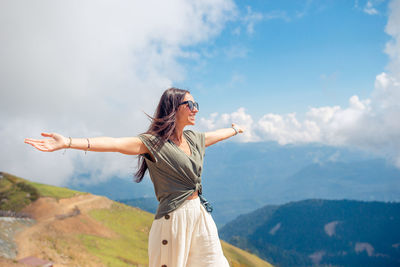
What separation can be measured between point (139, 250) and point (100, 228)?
6.06ft

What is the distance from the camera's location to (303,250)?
18650 centimetres

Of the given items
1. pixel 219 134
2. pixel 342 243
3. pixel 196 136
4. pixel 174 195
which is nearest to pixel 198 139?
pixel 196 136

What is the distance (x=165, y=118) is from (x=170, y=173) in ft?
2.60

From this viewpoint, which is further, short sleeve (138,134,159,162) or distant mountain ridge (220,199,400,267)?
distant mountain ridge (220,199,400,267)

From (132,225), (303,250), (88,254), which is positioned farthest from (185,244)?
(303,250)

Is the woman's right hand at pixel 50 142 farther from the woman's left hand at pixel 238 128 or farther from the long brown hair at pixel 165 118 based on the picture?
the woman's left hand at pixel 238 128

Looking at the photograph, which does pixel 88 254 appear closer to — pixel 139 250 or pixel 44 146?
pixel 139 250

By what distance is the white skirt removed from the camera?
3.85 m

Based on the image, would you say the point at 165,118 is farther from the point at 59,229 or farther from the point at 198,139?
the point at 59,229

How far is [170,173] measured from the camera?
3.91 meters

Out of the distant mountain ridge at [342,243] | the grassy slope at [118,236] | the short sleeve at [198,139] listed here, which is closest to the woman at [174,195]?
the short sleeve at [198,139]

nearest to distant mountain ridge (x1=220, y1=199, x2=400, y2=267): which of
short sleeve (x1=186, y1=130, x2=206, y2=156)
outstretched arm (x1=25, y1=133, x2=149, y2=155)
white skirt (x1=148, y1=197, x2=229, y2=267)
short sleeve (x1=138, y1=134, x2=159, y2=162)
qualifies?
short sleeve (x1=186, y1=130, x2=206, y2=156)

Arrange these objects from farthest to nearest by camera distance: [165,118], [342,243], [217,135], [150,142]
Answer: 1. [342,243]
2. [217,135]
3. [165,118]
4. [150,142]

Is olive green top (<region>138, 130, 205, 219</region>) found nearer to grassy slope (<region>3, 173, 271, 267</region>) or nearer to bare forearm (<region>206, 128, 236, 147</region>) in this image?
bare forearm (<region>206, 128, 236, 147</region>)
